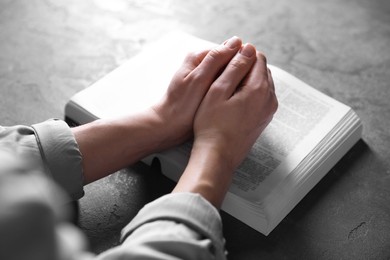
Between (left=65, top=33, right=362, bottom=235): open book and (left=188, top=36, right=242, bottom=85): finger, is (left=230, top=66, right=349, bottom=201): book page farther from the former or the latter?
(left=188, top=36, right=242, bottom=85): finger

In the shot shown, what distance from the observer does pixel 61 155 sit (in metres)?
0.77

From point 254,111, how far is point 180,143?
113 millimetres

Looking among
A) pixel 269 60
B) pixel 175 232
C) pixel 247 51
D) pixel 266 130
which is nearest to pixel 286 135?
pixel 266 130

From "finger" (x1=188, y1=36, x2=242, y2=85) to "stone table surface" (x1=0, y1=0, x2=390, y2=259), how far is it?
15 centimetres

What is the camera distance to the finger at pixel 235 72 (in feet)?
2.87

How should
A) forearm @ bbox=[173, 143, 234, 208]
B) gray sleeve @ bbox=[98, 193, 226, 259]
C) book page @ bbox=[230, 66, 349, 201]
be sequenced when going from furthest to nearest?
book page @ bbox=[230, 66, 349, 201] → forearm @ bbox=[173, 143, 234, 208] → gray sleeve @ bbox=[98, 193, 226, 259]

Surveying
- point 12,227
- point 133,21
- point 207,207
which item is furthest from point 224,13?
point 12,227

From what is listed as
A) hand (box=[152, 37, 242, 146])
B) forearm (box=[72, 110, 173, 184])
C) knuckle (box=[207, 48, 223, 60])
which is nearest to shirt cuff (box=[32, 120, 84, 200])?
forearm (box=[72, 110, 173, 184])

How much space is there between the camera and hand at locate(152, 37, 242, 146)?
0.86 m

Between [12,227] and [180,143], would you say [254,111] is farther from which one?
[12,227]

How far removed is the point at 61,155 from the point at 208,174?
183 millimetres

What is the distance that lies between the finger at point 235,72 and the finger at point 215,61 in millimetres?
10

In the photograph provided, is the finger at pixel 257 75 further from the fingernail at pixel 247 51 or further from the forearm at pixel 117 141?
the forearm at pixel 117 141

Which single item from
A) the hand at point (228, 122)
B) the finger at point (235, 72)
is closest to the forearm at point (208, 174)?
the hand at point (228, 122)
